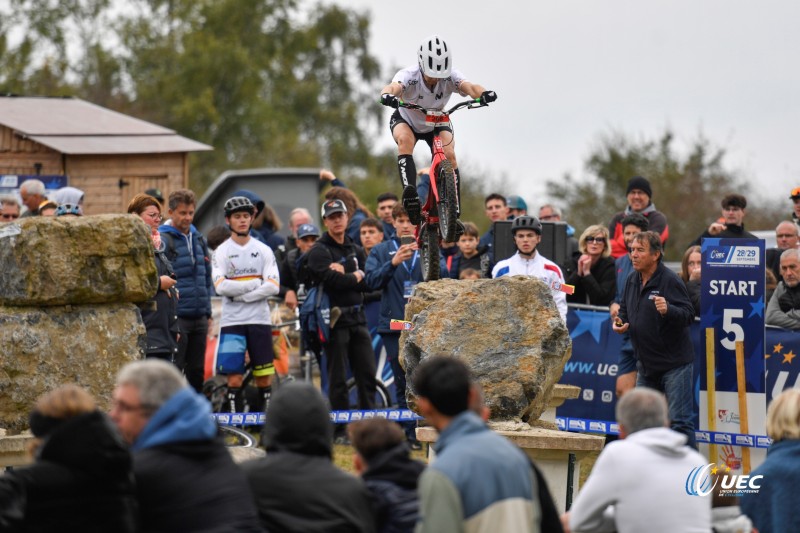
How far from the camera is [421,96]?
37.3 feet

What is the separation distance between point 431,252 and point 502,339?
2.02 metres

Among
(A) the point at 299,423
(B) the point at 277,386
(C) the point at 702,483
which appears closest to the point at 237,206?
(B) the point at 277,386

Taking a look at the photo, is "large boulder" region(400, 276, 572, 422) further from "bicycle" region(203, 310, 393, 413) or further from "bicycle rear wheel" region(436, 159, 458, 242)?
"bicycle" region(203, 310, 393, 413)

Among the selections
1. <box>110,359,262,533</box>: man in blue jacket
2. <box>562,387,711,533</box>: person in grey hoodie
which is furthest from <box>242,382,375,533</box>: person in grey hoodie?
<box>562,387,711,533</box>: person in grey hoodie

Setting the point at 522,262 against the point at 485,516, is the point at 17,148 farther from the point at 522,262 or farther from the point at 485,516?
A: the point at 485,516

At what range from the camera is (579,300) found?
1388 cm

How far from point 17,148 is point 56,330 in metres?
12.6

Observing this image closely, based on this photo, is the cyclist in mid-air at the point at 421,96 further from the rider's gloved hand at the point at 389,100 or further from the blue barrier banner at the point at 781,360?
the blue barrier banner at the point at 781,360

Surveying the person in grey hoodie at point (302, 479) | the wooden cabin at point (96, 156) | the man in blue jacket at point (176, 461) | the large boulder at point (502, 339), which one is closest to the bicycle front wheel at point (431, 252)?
the large boulder at point (502, 339)

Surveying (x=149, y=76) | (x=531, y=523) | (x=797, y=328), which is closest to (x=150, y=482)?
(x=531, y=523)

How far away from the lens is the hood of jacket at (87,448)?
16.6 feet

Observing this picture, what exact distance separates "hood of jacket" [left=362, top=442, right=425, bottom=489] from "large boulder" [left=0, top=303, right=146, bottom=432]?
3494 mm

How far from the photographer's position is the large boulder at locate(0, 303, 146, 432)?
8.66 m

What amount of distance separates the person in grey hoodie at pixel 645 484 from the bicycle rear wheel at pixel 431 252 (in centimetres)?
560
